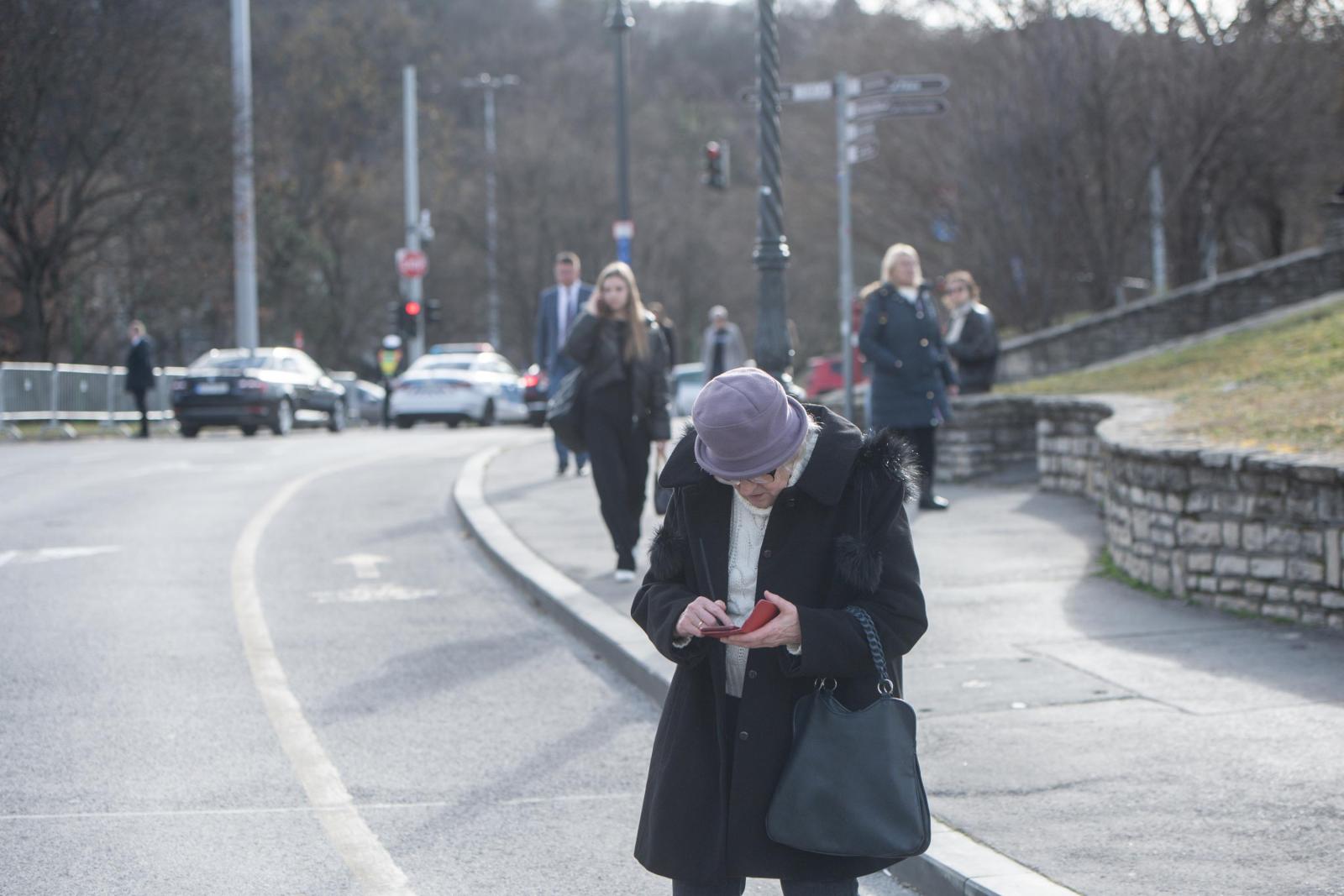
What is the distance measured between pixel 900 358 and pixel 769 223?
2.36 metres

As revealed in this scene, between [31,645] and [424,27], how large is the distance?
183 feet

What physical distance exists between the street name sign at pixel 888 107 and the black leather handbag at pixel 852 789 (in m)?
12.3

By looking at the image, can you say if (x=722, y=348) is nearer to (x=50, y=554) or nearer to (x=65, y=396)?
(x=50, y=554)

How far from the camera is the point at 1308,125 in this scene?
95.6 ft

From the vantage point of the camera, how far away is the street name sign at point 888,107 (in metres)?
15.4

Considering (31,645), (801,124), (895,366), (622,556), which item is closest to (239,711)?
(31,645)

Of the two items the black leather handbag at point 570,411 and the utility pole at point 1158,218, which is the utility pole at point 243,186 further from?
the black leather handbag at point 570,411

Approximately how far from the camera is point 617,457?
10219mm

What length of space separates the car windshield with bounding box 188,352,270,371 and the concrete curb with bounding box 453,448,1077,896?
13047 mm

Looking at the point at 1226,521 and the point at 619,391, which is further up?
the point at 619,391

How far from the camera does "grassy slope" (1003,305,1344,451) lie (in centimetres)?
962

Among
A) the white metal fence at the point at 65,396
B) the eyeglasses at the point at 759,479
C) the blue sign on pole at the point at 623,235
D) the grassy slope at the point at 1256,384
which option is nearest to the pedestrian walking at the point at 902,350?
the grassy slope at the point at 1256,384

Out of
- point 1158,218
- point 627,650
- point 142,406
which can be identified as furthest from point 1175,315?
point 627,650

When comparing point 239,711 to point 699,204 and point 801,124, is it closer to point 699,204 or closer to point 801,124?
point 801,124
